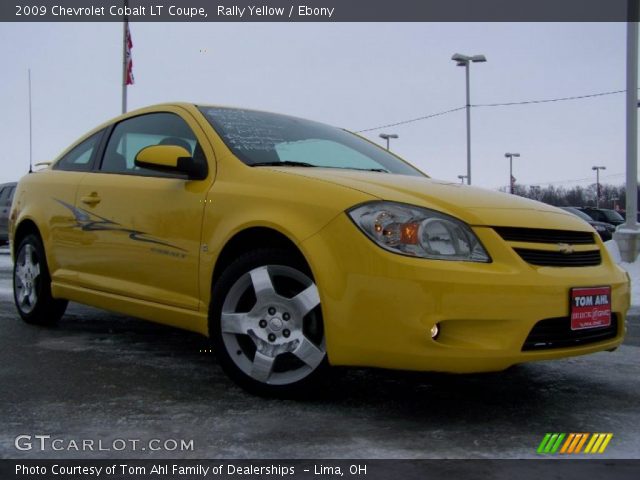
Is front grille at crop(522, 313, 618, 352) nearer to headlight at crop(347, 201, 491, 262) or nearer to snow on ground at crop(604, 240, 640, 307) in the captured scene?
headlight at crop(347, 201, 491, 262)

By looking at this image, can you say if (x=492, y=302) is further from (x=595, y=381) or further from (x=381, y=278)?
(x=595, y=381)

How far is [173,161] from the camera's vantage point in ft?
11.7

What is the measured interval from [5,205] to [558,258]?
1532 cm

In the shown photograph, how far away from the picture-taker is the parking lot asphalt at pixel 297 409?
8.14 feet

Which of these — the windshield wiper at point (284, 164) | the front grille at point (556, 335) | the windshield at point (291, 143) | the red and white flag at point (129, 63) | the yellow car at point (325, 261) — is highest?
the red and white flag at point (129, 63)

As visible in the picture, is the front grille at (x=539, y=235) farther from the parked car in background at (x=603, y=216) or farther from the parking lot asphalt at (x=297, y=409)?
the parked car in background at (x=603, y=216)

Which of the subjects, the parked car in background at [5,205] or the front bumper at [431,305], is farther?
the parked car in background at [5,205]

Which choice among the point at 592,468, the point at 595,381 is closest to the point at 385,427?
the point at 592,468

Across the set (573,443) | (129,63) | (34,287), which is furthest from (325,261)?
(129,63)

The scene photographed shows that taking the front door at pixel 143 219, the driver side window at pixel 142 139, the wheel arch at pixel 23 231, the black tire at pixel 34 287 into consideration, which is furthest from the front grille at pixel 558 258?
the wheel arch at pixel 23 231

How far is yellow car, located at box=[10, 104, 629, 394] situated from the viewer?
8.89 feet

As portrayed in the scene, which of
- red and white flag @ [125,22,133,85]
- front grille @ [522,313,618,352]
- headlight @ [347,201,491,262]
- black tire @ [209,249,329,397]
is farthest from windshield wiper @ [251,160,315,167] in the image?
red and white flag @ [125,22,133,85]

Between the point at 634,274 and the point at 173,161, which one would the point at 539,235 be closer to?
the point at 173,161

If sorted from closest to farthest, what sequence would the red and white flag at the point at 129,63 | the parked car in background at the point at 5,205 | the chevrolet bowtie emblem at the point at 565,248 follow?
the chevrolet bowtie emblem at the point at 565,248
the parked car in background at the point at 5,205
the red and white flag at the point at 129,63
